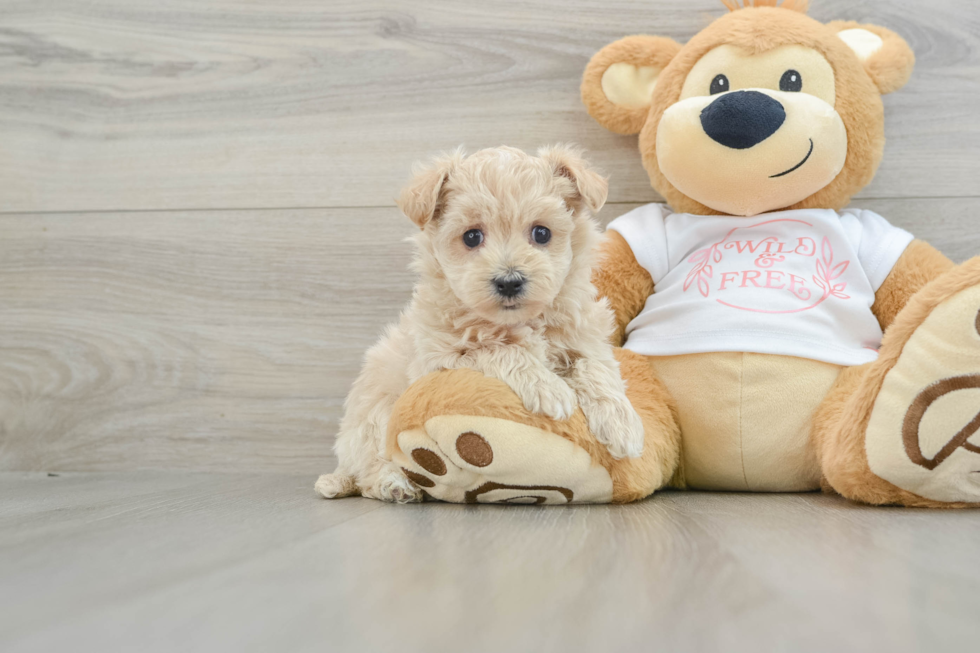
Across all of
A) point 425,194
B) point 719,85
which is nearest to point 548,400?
point 425,194

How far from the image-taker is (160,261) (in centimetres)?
159

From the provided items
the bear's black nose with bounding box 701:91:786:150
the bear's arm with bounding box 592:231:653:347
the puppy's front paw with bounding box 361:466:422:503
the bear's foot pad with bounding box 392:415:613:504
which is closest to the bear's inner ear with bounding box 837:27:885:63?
the bear's black nose with bounding box 701:91:786:150

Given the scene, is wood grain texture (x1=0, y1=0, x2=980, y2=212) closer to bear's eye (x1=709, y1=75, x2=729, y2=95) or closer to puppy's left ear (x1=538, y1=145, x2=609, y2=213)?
bear's eye (x1=709, y1=75, x2=729, y2=95)

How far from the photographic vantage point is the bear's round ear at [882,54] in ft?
4.09

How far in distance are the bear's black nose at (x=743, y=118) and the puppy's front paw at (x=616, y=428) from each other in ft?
1.61

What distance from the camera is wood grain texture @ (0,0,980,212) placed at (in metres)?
1.41

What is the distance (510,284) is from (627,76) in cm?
64

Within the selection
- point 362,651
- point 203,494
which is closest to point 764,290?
point 362,651

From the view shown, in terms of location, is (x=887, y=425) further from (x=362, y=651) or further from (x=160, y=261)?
(x=160, y=261)

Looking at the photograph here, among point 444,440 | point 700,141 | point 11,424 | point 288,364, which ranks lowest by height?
point 11,424

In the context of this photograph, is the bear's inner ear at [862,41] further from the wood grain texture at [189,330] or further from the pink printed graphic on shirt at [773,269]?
the wood grain texture at [189,330]

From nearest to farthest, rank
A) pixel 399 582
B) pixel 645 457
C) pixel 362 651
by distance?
pixel 362 651 < pixel 399 582 < pixel 645 457

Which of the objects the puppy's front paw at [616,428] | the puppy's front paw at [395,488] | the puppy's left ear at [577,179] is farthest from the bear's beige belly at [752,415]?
the puppy's front paw at [395,488]

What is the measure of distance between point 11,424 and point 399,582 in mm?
1454
